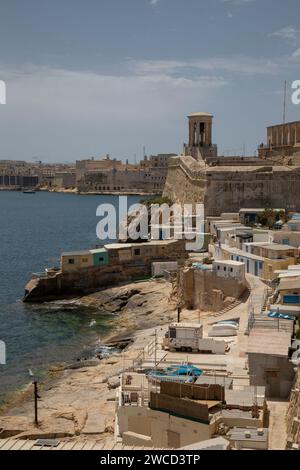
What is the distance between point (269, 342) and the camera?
1378 centimetres

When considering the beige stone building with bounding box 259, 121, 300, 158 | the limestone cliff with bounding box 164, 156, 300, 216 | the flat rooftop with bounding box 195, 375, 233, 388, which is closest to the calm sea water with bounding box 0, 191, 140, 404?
the flat rooftop with bounding box 195, 375, 233, 388

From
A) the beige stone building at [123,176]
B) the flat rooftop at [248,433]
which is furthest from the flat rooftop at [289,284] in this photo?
the beige stone building at [123,176]

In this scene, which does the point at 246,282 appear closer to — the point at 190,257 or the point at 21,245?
the point at 190,257


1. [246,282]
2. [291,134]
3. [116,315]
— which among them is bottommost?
[116,315]

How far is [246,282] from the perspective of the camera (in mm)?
22609

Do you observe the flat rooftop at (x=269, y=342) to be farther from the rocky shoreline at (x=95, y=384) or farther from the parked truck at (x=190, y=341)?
the rocky shoreline at (x=95, y=384)

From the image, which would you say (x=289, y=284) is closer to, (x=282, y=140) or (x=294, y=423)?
(x=294, y=423)

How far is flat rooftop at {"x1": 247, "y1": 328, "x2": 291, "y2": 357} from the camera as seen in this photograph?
1316cm

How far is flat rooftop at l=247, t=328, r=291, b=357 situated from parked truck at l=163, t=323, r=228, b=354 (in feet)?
5.90

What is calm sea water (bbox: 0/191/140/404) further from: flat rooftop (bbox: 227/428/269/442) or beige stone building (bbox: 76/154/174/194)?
beige stone building (bbox: 76/154/174/194)

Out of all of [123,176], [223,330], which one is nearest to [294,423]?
[223,330]
